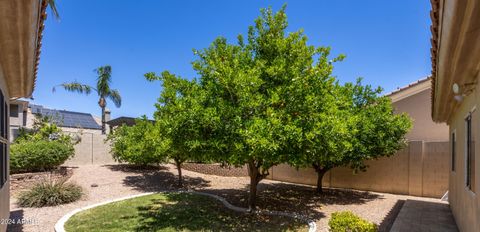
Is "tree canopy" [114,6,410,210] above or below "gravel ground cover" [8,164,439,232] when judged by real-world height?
above

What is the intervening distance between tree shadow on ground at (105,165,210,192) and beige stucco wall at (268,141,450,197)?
7523 millimetres

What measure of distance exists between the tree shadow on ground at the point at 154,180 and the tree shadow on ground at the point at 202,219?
3884mm

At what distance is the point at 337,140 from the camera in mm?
7461

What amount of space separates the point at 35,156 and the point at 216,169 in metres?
9.99

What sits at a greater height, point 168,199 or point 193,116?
point 193,116

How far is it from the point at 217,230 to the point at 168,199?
4.59 m

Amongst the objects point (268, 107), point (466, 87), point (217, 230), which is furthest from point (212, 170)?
point (466, 87)

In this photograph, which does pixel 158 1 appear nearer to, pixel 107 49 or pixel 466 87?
pixel 107 49

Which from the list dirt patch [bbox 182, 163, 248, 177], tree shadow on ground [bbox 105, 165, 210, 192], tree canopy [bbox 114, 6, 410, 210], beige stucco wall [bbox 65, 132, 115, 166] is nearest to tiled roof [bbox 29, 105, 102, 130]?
beige stucco wall [bbox 65, 132, 115, 166]

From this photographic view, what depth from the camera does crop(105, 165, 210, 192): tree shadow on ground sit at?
48.0 feet

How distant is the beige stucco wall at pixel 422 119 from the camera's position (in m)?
13.8

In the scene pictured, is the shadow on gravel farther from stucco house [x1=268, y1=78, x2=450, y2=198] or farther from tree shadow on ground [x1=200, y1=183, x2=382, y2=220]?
stucco house [x1=268, y1=78, x2=450, y2=198]

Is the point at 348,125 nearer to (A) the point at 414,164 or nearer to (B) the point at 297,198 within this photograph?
(B) the point at 297,198

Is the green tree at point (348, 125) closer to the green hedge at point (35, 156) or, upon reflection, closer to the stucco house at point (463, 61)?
the stucco house at point (463, 61)
